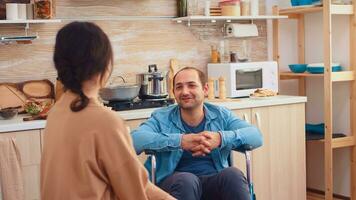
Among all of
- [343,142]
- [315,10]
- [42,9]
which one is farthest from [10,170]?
[315,10]

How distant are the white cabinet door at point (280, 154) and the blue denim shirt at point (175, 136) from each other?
0.92 meters

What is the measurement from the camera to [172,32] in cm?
438

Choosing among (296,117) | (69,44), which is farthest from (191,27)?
(69,44)

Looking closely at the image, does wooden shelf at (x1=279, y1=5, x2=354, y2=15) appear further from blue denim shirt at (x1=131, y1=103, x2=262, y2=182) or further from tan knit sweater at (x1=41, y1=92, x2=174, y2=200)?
tan knit sweater at (x1=41, y1=92, x2=174, y2=200)

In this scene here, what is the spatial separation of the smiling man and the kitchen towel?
2.46 feet

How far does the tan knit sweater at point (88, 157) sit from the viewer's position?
1.74 meters

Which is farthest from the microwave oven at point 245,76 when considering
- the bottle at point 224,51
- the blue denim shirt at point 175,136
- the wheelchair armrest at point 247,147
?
the wheelchair armrest at point 247,147

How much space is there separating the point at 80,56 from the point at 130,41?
2.50m

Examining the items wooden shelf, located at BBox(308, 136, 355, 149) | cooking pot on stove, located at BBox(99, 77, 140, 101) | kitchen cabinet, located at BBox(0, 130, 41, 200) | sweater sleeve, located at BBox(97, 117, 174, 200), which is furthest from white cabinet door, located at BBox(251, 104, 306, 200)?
sweater sleeve, located at BBox(97, 117, 174, 200)

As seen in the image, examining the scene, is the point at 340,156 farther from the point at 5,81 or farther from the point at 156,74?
the point at 5,81

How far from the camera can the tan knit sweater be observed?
5.70ft

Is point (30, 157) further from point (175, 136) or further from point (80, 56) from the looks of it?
point (80, 56)

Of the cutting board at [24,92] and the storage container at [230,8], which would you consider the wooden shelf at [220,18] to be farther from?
the cutting board at [24,92]

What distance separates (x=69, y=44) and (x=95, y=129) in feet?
0.87
